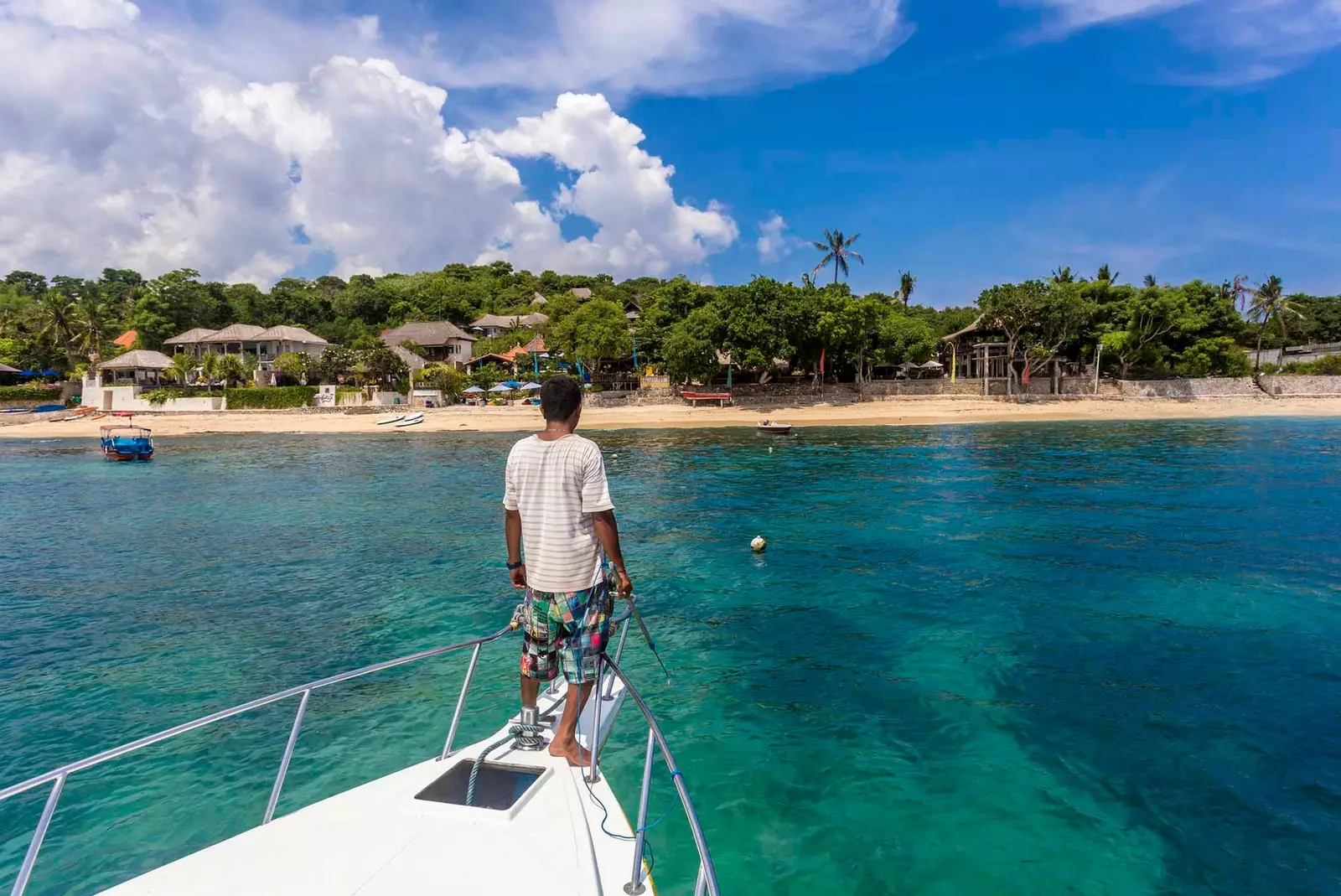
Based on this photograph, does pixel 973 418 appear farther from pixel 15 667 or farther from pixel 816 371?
pixel 15 667

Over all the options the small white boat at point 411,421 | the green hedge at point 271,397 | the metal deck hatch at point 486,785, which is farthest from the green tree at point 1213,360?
the green hedge at point 271,397

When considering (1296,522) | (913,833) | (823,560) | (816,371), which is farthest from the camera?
(816,371)

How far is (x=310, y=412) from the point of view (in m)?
63.9

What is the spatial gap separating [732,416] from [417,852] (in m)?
55.2

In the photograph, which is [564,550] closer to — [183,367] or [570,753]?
[570,753]

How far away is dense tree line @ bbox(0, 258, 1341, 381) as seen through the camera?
57.7 meters

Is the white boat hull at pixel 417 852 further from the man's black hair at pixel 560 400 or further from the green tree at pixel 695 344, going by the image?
the green tree at pixel 695 344

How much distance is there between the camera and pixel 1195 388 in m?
63.0

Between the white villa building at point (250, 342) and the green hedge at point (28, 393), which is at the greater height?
the white villa building at point (250, 342)

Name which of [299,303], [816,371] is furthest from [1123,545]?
[299,303]

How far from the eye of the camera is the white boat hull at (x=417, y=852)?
3529 mm

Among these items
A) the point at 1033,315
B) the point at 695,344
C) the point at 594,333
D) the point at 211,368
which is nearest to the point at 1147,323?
the point at 1033,315

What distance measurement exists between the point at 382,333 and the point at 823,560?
83268mm

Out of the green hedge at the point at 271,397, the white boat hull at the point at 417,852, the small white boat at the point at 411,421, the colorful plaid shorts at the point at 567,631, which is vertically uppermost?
the green hedge at the point at 271,397
